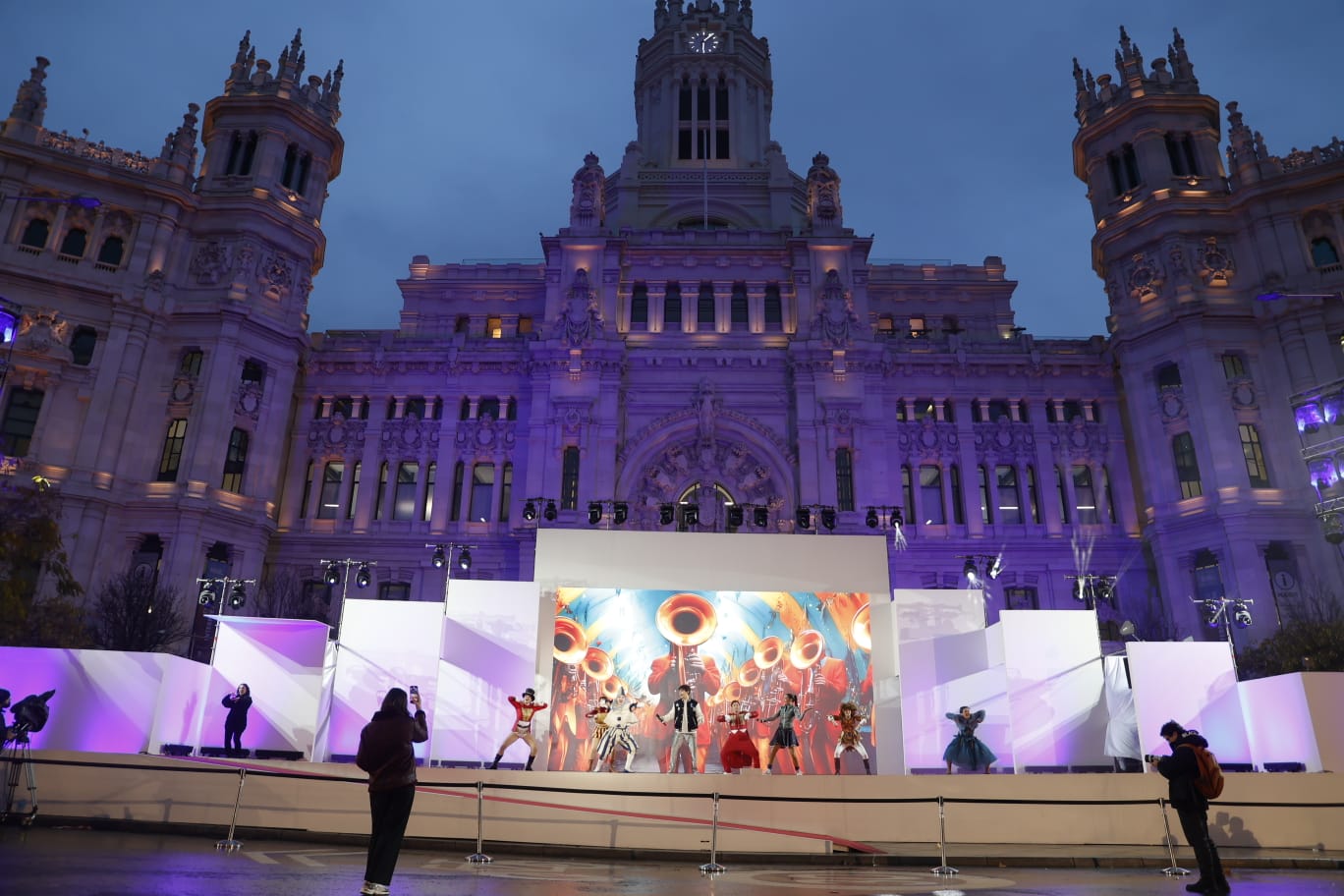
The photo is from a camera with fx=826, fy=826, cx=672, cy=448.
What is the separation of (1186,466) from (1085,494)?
492 centimetres

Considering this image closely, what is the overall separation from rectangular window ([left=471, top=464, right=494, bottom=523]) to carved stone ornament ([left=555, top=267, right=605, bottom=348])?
7.69 meters

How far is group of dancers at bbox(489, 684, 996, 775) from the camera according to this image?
18.7 metres

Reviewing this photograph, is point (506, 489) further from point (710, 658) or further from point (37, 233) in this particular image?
point (37, 233)

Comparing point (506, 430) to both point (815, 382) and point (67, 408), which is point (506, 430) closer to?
point (815, 382)

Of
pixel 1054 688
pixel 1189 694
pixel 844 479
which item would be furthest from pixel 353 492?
pixel 1189 694

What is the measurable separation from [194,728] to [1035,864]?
1885cm

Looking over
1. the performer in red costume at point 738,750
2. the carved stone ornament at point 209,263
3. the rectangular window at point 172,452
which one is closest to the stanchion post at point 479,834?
the performer in red costume at point 738,750

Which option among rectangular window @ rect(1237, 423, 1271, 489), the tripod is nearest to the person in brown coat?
the tripod

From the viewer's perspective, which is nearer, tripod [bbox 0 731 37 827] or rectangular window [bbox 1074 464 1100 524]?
tripod [bbox 0 731 37 827]

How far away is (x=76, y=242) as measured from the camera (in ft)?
126

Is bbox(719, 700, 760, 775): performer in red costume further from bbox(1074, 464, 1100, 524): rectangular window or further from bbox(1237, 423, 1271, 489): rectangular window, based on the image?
bbox(1237, 423, 1271, 489): rectangular window

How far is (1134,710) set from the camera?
1964 centimetres

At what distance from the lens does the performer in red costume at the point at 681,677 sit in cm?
2200

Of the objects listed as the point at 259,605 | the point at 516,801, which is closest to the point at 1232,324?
the point at 516,801
